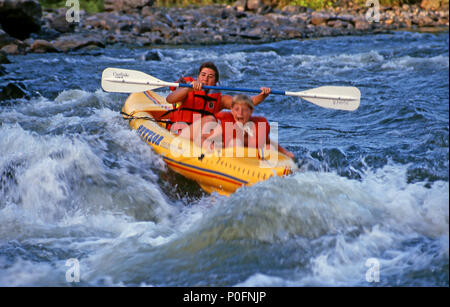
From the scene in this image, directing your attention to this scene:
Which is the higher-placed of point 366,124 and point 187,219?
point 366,124

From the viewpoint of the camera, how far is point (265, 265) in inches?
104

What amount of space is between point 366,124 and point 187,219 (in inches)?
114

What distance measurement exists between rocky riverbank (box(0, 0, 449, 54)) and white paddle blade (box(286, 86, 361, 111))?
7.19 meters

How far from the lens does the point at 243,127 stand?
379cm

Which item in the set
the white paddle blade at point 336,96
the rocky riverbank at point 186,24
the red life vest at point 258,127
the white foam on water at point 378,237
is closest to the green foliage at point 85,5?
the rocky riverbank at point 186,24

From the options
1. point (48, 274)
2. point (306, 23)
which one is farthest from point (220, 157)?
point (306, 23)

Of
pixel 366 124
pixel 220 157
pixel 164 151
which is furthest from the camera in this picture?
pixel 366 124

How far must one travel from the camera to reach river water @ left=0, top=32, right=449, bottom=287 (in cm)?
262

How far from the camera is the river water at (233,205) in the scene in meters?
2.62

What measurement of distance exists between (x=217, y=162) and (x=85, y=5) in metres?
14.2

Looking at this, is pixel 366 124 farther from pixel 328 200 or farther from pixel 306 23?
pixel 306 23

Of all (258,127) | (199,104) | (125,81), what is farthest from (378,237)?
(125,81)

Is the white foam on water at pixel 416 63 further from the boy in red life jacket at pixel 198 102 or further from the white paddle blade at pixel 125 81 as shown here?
the white paddle blade at pixel 125 81

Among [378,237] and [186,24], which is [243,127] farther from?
[186,24]
